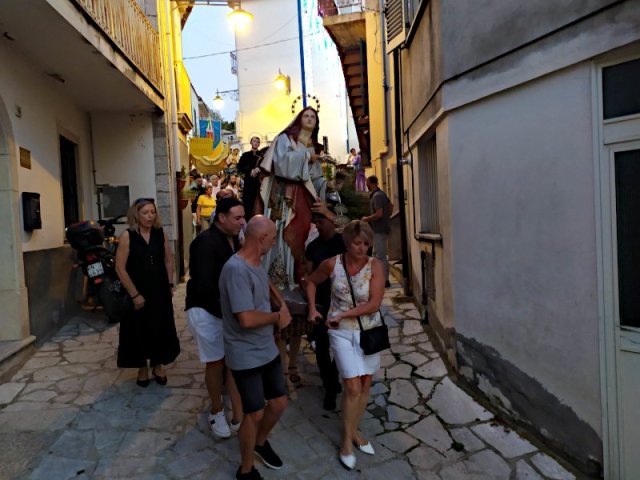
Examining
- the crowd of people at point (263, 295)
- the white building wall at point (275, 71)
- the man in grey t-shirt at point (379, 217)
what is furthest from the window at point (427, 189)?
the white building wall at point (275, 71)

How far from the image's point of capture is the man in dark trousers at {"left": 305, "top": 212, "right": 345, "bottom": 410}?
13.3ft

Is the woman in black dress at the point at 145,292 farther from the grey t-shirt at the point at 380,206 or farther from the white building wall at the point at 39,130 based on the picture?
the grey t-shirt at the point at 380,206

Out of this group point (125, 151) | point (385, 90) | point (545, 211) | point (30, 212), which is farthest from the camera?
point (385, 90)

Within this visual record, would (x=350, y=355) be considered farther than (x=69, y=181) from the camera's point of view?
No

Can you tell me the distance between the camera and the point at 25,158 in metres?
5.27

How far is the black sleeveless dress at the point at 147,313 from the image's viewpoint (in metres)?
4.19

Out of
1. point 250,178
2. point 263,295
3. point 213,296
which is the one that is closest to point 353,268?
point 263,295

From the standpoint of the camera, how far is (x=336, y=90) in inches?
1391

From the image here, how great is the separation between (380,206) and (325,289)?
381 cm

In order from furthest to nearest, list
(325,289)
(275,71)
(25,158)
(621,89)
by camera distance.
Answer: (275,71) → (25,158) → (325,289) → (621,89)

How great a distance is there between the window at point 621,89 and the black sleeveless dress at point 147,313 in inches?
143

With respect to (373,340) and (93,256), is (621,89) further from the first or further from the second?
(93,256)

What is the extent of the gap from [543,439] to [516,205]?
1717 millimetres

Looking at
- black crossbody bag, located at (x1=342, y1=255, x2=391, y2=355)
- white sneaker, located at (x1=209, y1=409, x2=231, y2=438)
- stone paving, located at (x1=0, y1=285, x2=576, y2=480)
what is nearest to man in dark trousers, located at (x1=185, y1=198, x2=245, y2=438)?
white sneaker, located at (x1=209, y1=409, x2=231, y2=438)
